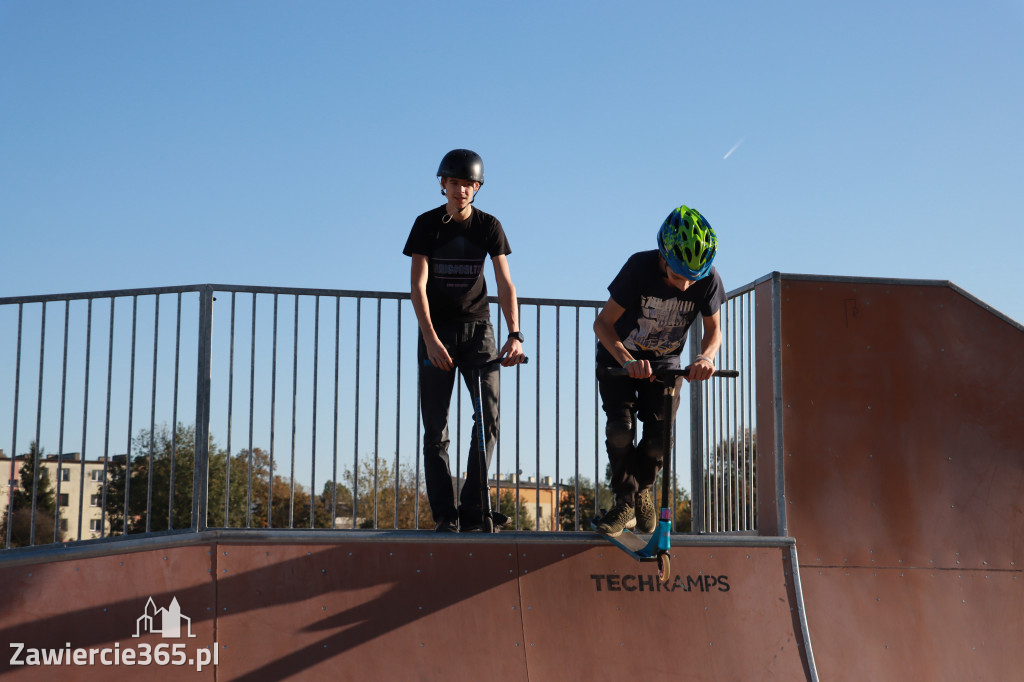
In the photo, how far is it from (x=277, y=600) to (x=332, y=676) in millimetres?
538

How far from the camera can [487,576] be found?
5195 mm

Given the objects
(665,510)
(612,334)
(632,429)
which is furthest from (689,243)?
(665,510)

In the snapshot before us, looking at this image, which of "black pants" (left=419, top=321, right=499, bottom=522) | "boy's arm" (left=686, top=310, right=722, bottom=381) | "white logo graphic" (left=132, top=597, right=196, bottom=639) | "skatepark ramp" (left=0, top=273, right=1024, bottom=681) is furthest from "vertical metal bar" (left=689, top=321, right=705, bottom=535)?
"white logo graphic" (left=132, top=597, right=196, bottom=639)

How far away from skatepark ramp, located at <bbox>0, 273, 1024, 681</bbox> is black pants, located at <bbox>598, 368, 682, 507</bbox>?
43cm

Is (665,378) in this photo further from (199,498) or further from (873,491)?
(199,498)

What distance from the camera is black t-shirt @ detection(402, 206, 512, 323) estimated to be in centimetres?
546

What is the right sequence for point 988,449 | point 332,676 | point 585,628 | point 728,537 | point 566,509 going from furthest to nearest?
point 566,509 → point 988,449 → point 728,537 → point 585,628 → point 332,676

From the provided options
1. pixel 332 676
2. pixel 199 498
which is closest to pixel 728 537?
pixel 332 676

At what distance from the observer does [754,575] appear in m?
5.51

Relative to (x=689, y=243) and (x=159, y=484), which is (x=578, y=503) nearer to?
(x=689, y=243)

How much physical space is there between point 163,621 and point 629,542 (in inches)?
105

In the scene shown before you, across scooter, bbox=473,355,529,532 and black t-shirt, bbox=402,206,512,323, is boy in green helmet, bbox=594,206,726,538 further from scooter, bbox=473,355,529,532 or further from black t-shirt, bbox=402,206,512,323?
black t-shirt, bbox=402,206,512,323

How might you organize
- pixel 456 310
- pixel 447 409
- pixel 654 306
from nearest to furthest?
pixel 654 306 → pixel 447 409 → pixel 456 310

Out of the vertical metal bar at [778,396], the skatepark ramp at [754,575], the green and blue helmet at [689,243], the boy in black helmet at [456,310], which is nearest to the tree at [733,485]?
the skatepark ramp at [754,575]
